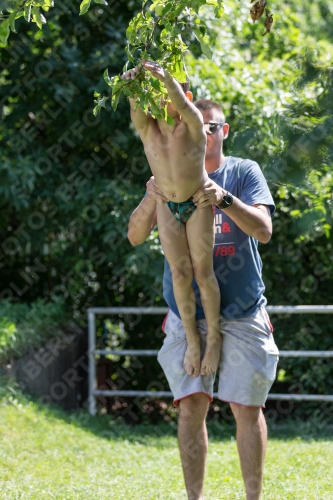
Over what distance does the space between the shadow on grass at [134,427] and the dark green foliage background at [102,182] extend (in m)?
0.37

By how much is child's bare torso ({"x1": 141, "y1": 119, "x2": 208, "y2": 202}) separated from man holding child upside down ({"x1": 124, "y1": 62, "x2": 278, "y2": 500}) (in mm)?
91

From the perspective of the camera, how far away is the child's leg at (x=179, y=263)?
3.04 metres

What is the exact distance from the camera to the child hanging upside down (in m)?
2.76

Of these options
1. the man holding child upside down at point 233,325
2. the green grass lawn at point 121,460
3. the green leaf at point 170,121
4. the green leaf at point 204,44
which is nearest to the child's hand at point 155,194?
the man holding child upside down at point 233,325

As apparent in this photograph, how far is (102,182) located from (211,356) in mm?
3585

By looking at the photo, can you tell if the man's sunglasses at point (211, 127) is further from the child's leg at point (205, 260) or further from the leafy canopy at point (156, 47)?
the leafy canopy at point (156, 47)

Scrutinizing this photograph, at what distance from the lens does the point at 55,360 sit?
618cm

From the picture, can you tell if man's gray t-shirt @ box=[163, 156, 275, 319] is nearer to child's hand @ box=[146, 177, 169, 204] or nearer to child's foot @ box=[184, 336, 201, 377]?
child's foot @ box=[184, 336, 201, 377]

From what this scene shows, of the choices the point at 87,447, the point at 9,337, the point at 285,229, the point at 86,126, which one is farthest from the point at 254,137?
the point at 86,126

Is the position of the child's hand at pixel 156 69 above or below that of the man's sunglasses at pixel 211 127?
above

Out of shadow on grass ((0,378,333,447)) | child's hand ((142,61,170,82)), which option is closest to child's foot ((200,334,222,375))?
child's hand ((142,61,170,82))

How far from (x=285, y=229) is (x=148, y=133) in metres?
3.46

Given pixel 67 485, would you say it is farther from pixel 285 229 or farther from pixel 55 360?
pixel 285 229

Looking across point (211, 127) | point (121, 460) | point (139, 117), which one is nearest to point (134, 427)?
point (121, 460)
